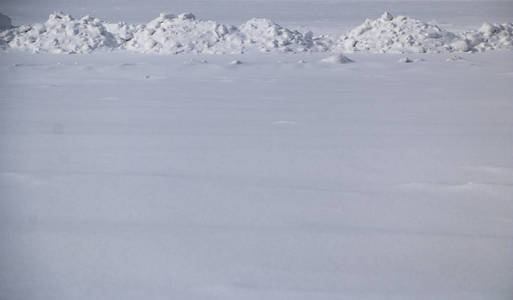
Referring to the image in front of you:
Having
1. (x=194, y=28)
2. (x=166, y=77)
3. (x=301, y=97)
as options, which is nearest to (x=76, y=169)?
(x=301, y=97)

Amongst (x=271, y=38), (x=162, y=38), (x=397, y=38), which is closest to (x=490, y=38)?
(x=397, y=38)

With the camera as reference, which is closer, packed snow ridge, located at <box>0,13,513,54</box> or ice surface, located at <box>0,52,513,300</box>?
ice surface, located at <box>0,52,513,300</box>

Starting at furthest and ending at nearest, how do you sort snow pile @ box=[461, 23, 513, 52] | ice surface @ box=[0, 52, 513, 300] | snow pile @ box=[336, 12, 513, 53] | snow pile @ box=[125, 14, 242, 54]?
snow pile @ box=[461, 23, 513, 52]
snow pile @ box=[336, 12, 513, 53]
snow pile @ box=[125, 14, 242, 54]
ice surface @ box=[0, 52, 513, 300]

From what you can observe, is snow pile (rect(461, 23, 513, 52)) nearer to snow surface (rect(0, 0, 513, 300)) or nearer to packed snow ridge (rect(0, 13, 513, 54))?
packed snow ridge (rect(0, 13, 513, 54))

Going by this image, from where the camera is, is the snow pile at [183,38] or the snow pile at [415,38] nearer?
the snow pile at [183,38]

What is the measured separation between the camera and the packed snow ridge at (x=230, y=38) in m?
9.45

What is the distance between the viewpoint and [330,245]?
1.44 m

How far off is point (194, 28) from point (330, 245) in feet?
30.0

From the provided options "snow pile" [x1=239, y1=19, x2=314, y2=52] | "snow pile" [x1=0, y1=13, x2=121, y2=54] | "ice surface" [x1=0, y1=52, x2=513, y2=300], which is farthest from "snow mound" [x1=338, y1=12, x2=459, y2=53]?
"ice surface" [x1=0, y1=52, x2=513, y2=300]

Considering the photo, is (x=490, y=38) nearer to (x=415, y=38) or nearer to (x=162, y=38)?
(x=415, y=38)

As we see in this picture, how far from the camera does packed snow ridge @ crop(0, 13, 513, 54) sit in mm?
9445

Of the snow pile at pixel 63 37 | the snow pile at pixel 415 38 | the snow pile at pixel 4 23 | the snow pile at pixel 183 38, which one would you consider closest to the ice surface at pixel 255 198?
the snow pile at pixel 183 38

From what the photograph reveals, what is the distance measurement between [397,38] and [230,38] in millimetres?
3101

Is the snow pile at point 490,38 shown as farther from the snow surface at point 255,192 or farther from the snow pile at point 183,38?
the snow surface at point 255,192
